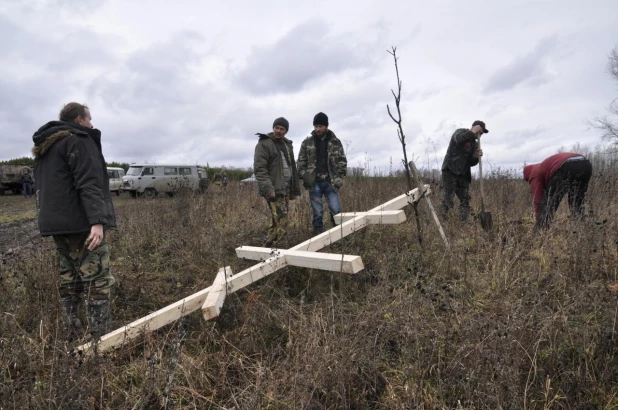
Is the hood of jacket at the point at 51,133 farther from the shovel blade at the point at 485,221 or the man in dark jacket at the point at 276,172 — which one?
the shovel blade at the point at 485,221

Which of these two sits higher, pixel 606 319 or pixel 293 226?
pixel 293 226

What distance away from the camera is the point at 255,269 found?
9.50 ft

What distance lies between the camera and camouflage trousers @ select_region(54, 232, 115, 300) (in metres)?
2.47

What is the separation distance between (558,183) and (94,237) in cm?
447

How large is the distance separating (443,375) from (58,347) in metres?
2.01

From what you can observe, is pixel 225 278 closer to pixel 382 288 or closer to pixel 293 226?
pixel 382 288

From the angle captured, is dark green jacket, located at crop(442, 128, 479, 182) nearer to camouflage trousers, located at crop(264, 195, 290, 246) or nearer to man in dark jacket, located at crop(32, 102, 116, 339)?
camouflage trousers, located at crop(264, 195, 290, 246)

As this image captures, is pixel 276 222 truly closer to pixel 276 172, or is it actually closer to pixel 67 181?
pixel 276 172

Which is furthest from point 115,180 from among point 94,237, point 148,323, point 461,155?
point 148,323

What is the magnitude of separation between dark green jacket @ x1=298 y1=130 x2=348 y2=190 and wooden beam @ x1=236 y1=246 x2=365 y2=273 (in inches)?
60.5

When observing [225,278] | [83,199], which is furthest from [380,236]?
[83,199]

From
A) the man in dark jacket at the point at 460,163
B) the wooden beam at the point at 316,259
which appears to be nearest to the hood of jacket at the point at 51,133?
the wooden beam at the point at 316,259

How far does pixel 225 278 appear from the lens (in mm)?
2658

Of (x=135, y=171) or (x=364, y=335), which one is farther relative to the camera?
(x=135, y=171)
